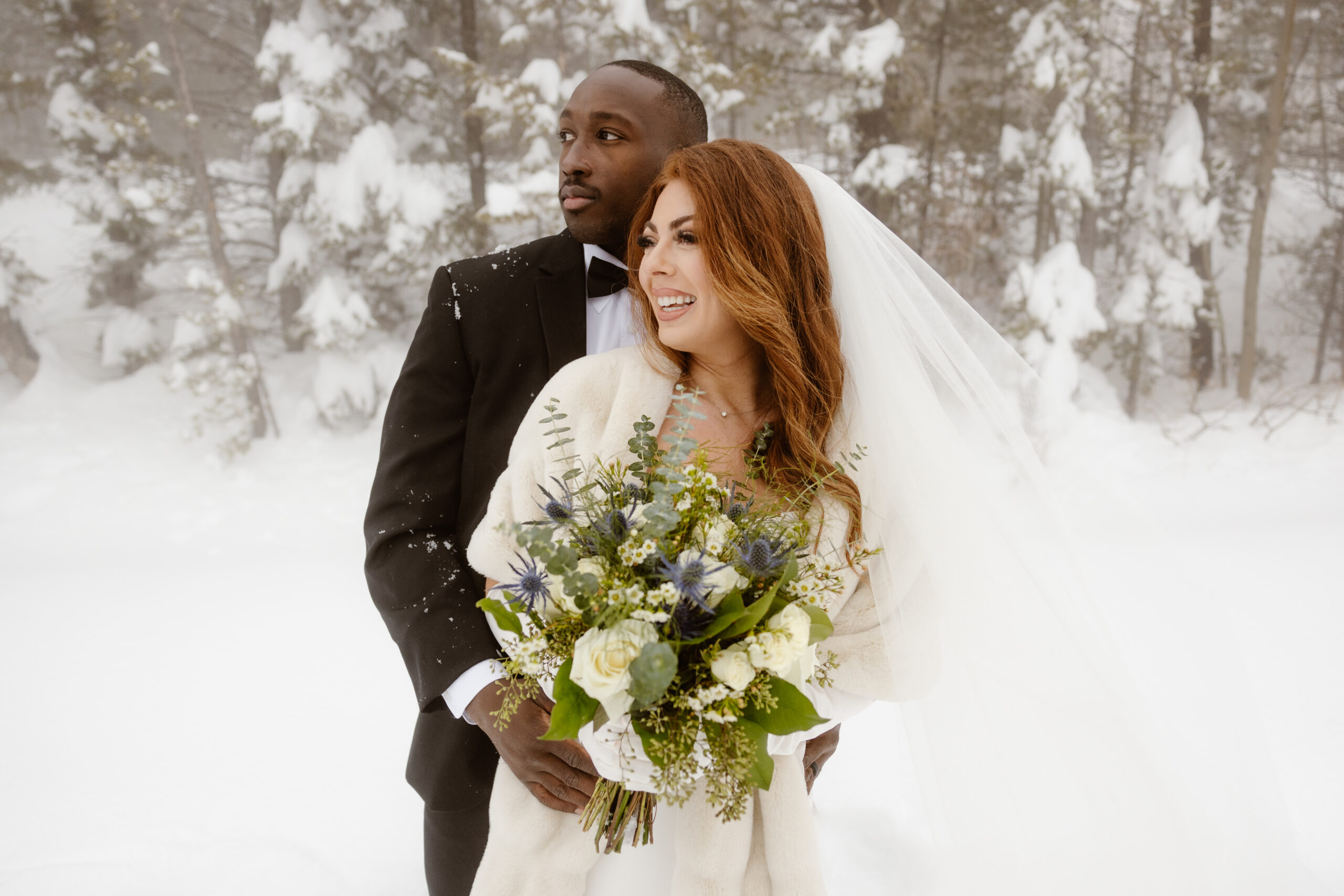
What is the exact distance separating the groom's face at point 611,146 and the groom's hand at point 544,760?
1.23 metres

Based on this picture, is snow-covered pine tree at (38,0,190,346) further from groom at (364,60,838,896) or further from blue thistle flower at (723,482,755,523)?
blue thistle flower at (723,482,755,523)

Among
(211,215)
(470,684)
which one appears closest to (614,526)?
(470,684)

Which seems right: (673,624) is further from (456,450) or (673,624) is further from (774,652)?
(456,450)

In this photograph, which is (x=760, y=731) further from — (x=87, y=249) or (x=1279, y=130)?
(x=87, y=249)

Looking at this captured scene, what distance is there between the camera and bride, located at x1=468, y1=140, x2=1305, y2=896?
163cm

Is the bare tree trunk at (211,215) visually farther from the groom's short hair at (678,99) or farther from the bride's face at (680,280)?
the bride's face at (680,280)

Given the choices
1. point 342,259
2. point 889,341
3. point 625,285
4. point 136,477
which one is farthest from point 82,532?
point 889,341

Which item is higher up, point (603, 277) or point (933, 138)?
point (933, 138)

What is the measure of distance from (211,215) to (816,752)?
31.8 ft

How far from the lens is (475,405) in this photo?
6.61 feet

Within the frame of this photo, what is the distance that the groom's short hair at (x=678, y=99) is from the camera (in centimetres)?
211

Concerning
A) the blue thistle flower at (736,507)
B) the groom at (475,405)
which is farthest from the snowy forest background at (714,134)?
the blue thistle flower at (736,507)

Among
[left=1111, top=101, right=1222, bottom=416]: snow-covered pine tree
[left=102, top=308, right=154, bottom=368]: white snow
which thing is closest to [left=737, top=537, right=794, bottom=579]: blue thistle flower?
[left=1111, top=101, right=1222, bottom=416]: snow-covered pine tree

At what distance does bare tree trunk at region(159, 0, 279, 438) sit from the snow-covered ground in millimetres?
1152
